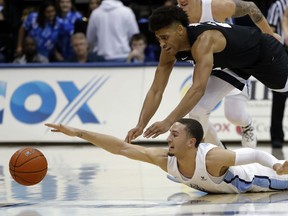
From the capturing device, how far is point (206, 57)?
7.58m

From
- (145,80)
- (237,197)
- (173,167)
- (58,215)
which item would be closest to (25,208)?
(58,215)

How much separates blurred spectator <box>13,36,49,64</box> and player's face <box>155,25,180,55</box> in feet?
20.9

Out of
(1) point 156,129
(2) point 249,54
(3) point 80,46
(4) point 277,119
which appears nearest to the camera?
(1) point 156,129

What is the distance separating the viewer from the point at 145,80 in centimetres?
1299

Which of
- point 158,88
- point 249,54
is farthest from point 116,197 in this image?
point 249,54

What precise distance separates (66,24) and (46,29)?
1.12 ft

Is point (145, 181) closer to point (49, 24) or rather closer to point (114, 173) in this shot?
point (114, 173)

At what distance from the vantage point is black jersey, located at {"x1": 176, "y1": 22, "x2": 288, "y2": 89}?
7.93m

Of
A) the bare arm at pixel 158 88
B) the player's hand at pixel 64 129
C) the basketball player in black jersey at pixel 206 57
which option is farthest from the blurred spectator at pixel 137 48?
the player's hand at pixel 64 129

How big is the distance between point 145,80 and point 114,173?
12.0ft

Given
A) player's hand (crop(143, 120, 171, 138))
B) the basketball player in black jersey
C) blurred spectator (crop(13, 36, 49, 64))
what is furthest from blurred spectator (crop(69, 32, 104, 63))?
player's hand (crop(143, 120, 171, 138))

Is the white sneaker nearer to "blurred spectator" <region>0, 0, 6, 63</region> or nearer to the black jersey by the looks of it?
the black jersey

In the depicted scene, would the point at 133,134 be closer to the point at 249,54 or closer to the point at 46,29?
the point at 249,54

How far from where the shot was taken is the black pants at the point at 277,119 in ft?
40.2
